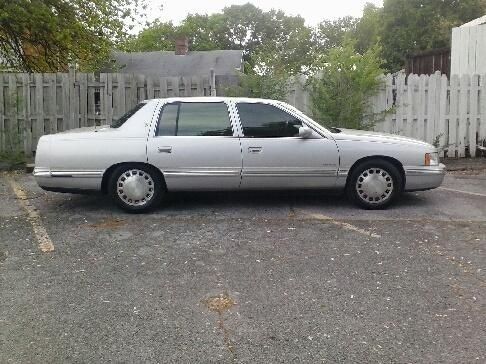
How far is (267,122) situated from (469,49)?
9221 mm

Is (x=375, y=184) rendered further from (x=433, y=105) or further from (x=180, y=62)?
(x=180, y=62)

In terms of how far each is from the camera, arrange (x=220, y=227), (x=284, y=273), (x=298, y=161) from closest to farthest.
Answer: (x=284, y=273) → (x=220, y=227) → (x=298, y=161)

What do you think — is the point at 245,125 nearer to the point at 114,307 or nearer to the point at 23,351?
the point at 114,307

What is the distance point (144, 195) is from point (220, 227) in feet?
3.86

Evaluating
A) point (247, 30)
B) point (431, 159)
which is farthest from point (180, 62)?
point (247, 30)

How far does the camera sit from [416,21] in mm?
45219

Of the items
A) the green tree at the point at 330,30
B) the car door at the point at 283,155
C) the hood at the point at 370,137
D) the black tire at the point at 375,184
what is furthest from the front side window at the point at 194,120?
the green tree at the point at 330,30

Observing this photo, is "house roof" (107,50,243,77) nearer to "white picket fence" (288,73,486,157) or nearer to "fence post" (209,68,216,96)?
"fence post" (209,68,216,96)

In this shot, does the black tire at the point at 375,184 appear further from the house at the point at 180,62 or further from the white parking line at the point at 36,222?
the house at the point at 180,62

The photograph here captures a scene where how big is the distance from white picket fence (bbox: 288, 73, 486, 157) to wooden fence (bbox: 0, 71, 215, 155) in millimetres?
2520

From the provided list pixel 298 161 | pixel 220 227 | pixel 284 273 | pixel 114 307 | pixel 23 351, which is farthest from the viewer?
pixel 298 161

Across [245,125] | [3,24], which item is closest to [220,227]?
[245,125]

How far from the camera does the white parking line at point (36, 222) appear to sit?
5.82 meters

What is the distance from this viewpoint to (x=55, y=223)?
6738 millimetres
